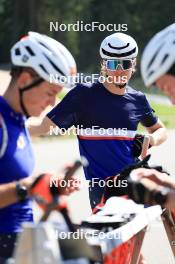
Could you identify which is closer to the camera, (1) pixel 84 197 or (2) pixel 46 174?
(2) pixel 46 174

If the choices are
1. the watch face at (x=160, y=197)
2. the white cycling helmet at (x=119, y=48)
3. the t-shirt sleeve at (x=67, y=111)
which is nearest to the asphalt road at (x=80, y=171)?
the t-shirt sleeve at (x=67, y=111)

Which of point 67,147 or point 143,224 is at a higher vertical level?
point 143,224

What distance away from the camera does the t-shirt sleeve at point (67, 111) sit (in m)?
6.46

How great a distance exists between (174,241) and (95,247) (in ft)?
9.41

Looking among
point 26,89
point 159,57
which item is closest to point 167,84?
point 159,57

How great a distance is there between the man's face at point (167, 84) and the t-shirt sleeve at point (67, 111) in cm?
229

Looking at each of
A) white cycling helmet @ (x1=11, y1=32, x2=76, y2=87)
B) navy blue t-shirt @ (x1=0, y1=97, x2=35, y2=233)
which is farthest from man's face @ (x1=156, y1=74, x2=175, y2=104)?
navy blue t-shirt @ (x1=0, y1=97, x2=35, y2=233)

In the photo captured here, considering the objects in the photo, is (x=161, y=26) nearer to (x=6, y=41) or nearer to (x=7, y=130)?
(x=6, y=41)

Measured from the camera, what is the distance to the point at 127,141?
645 cm

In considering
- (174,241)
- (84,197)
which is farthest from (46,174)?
(84,197)

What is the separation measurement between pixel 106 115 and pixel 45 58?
2287 millimetres

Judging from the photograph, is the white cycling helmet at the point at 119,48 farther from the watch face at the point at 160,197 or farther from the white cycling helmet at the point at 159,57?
the watch face at the point at 160,197

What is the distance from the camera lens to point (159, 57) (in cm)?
409

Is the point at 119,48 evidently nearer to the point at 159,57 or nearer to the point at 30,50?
the point at 30,50
